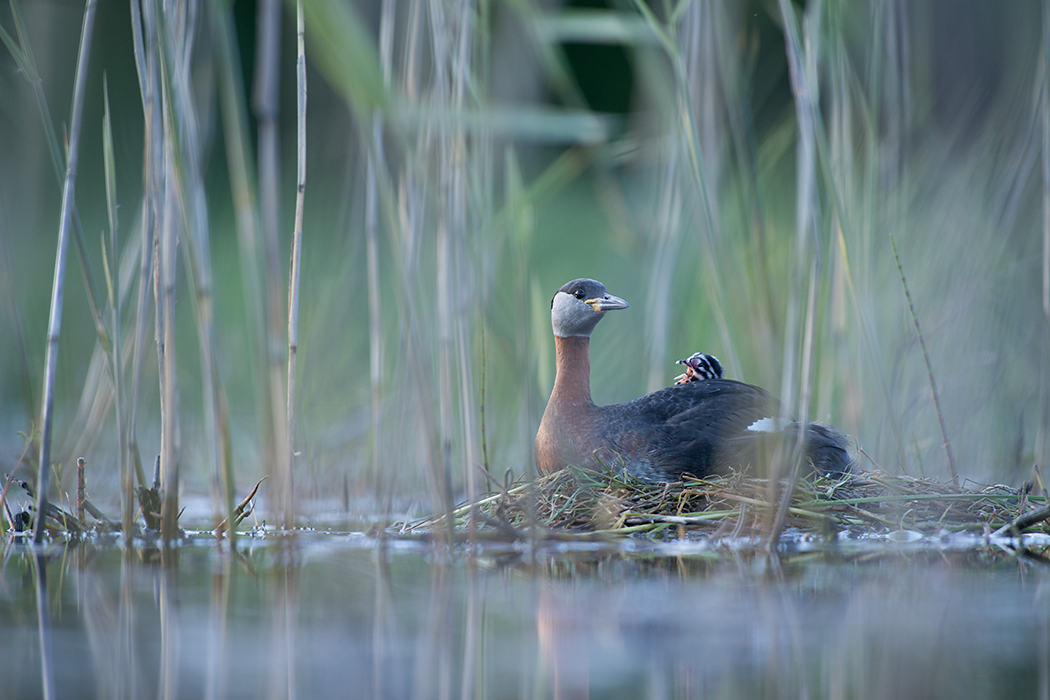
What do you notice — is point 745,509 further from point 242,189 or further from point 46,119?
point 46,119

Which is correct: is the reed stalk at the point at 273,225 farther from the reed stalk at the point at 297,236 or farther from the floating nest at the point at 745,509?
the floating nest at the point at 745,509

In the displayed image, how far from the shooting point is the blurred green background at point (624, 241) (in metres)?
2.82

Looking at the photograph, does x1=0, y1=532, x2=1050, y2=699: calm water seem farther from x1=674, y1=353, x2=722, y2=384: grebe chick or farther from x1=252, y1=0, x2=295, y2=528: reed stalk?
x1=674, y1=353, x2=722, y2=384: grebe chick

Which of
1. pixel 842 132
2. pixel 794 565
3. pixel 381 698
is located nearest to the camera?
pixel 381 698

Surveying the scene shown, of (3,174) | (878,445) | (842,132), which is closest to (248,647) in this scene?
(842,132)

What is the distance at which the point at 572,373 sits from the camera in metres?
4.45

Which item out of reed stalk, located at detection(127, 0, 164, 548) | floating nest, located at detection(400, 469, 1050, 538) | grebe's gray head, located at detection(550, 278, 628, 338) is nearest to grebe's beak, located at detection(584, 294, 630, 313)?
grebe's gray head, located at detection(550, 278, 628, 338)

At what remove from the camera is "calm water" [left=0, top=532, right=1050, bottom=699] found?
64.7 inches

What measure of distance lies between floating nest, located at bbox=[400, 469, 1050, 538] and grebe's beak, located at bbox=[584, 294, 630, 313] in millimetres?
801

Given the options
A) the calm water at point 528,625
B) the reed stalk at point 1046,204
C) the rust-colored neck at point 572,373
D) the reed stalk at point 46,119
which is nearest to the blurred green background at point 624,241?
the reed stalk at point 1046,204

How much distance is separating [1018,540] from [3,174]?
177 inches

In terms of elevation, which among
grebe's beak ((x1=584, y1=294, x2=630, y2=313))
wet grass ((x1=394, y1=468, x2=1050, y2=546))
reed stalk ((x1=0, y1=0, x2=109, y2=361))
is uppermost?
reed stalk ((x1=0, y1=0, x2=109, y2=361))

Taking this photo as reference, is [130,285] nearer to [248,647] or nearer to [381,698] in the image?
[248,647]

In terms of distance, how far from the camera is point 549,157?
425 inches
